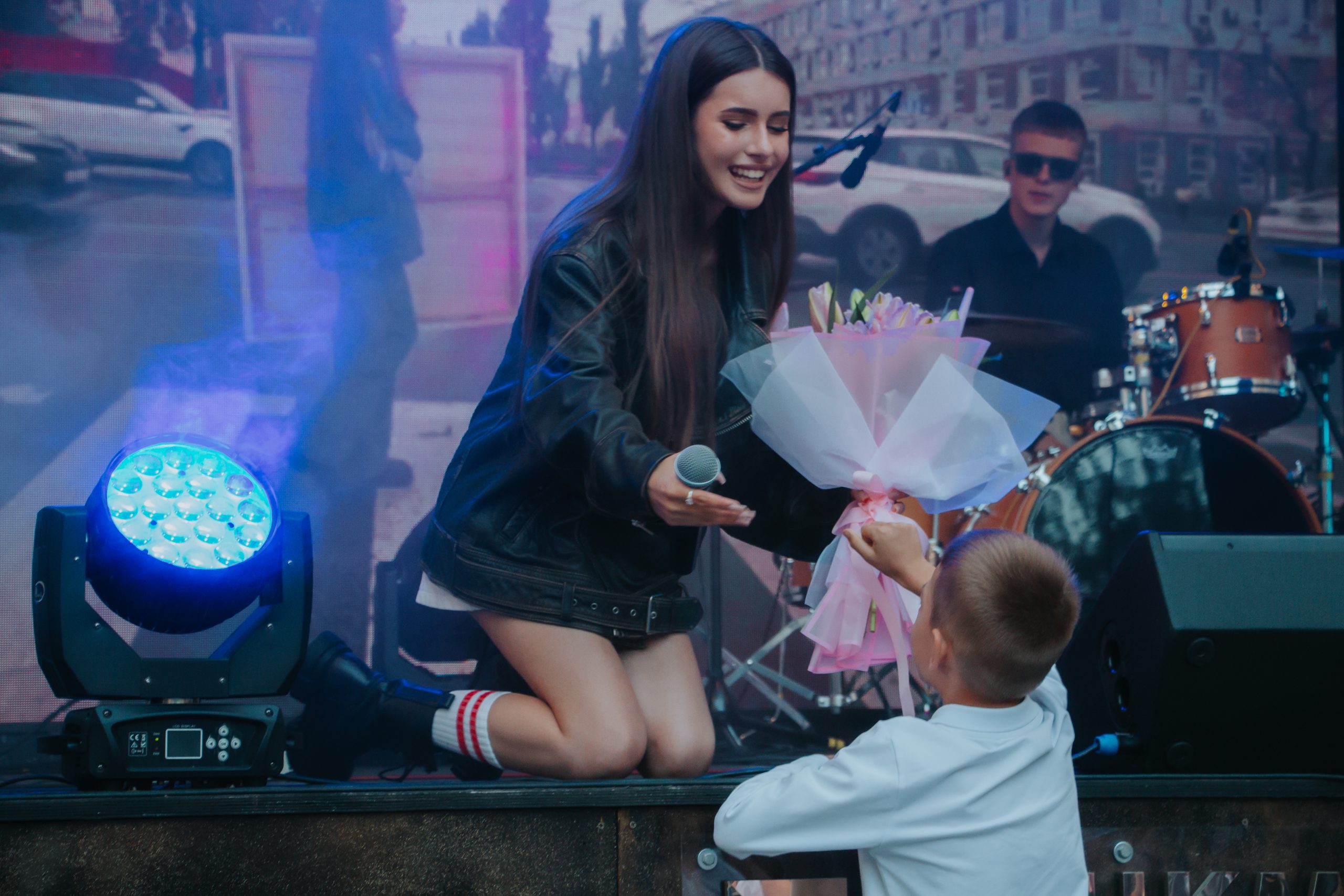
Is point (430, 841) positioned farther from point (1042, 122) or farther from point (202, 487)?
point (1042, 122)

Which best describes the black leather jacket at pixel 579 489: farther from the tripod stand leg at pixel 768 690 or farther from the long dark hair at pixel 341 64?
the long dark hair at pixel 341 64

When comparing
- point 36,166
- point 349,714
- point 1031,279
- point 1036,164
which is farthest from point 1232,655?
point 36,166

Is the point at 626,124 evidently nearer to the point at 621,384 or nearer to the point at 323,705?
the point at 621,384

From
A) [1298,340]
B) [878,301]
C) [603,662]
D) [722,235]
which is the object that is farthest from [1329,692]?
[1298,340]

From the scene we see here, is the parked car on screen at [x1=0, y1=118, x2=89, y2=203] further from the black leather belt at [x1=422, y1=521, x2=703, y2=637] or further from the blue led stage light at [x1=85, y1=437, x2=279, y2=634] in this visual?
the black leather belt at [x1=422, y1=521, x2=703, y2=637]

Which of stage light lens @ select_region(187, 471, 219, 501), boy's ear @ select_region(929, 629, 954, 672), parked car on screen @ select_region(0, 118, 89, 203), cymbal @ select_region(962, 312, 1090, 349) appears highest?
parked car on screen @ select_region(0, 118, 89, 203)

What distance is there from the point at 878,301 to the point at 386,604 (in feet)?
6.54

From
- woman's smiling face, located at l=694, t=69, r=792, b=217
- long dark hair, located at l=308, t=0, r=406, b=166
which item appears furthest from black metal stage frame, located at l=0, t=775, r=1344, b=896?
long dark hair, located at l=308, t=0, r=406, b=166

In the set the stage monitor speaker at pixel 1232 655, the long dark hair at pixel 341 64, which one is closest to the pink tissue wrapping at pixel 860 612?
the stage monitor speaker at pixel 1232 655

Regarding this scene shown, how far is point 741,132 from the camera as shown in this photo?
1.90 m

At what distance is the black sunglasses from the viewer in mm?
3783

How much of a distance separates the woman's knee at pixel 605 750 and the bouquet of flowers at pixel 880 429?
0.34m

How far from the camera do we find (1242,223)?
3756 millimetres

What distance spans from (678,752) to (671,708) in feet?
0.27
